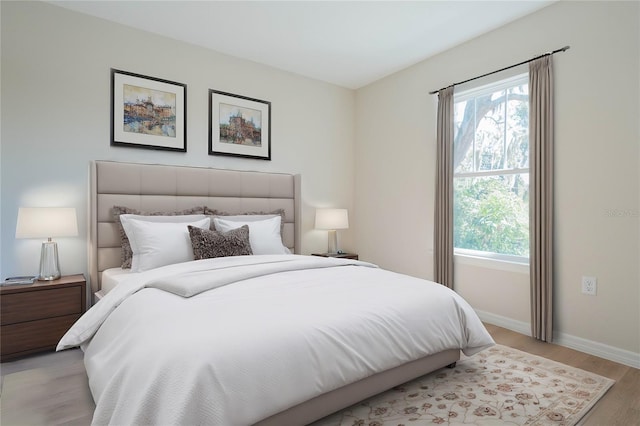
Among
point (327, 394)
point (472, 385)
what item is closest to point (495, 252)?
point (472, 385)

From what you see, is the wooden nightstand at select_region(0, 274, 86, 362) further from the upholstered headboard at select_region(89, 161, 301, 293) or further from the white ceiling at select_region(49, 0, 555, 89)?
the white ceiling at select_region(49, 0, 555, 89)

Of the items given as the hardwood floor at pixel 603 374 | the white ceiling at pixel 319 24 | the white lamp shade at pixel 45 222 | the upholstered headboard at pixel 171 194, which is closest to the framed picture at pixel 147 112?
the upholstered headboard at pixel 171 194

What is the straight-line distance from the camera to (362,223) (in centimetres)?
478

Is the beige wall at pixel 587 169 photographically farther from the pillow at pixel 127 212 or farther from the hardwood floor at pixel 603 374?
the pillow at pixel 127 212

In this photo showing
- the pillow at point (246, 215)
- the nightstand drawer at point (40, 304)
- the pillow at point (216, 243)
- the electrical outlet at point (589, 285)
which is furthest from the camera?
the pillow at point (246, 215)

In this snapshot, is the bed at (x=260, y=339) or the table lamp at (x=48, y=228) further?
the table lamp at (x=48, y=228)

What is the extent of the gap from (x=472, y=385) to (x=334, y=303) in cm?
103

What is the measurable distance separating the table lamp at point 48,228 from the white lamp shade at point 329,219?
242 centimetres

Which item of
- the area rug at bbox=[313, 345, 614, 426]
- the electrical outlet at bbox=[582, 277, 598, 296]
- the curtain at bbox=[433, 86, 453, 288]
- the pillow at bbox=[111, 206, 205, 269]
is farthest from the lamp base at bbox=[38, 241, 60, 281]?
the electrical outlet at bbox=[582, 277, 598, 296]

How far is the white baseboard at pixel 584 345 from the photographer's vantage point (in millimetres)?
2480

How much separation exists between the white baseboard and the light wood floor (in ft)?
0.20

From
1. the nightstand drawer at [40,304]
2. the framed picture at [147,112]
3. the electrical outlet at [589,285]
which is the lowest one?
the nightstand drawer at [40,304]

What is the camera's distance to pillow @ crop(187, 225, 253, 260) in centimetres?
280

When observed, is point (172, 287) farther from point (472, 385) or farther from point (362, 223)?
point (362, 223)
